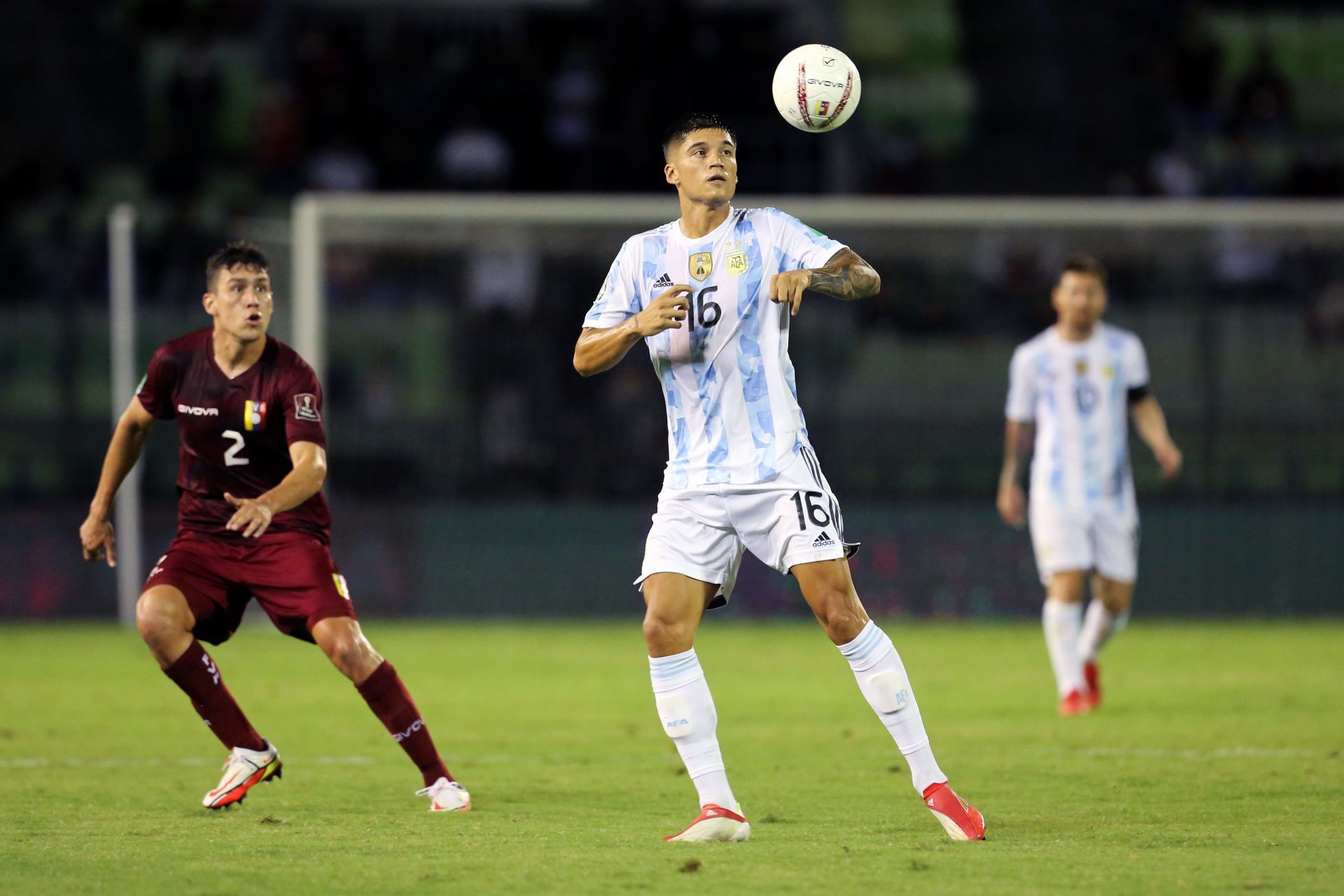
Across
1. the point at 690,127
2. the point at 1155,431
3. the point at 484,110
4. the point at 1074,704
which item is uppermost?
the point at 484,110

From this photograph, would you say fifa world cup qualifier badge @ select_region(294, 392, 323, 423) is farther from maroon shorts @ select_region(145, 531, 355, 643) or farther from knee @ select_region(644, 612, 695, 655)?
knee @ select_region(644, 612, 695, 655)

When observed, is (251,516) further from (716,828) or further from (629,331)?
(716,828)

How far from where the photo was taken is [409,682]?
39.4ft

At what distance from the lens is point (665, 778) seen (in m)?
7.93

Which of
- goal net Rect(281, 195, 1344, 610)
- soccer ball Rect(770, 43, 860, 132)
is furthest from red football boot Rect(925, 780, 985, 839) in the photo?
goal net Rect(281, 195, 1344, 610)

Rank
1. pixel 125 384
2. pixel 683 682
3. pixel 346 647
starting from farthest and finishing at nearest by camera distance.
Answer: pixel 125 384 → pixel 346 647 → pixel 683 682

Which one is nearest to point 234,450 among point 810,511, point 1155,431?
point 810,511

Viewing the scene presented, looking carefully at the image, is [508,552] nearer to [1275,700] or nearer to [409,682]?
[409,682]

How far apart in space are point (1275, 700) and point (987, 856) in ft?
17.9

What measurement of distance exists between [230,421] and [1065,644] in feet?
16.5

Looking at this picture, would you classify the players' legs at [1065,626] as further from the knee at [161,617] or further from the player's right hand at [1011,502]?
the knee at [161,617]

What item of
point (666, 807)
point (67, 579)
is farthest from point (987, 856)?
point (67, 579)

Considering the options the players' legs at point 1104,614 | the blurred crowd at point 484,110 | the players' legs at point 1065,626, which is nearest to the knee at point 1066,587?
the players' legs at point 1065,626

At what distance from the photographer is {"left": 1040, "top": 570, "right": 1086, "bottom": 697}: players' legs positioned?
10219 millimetres
